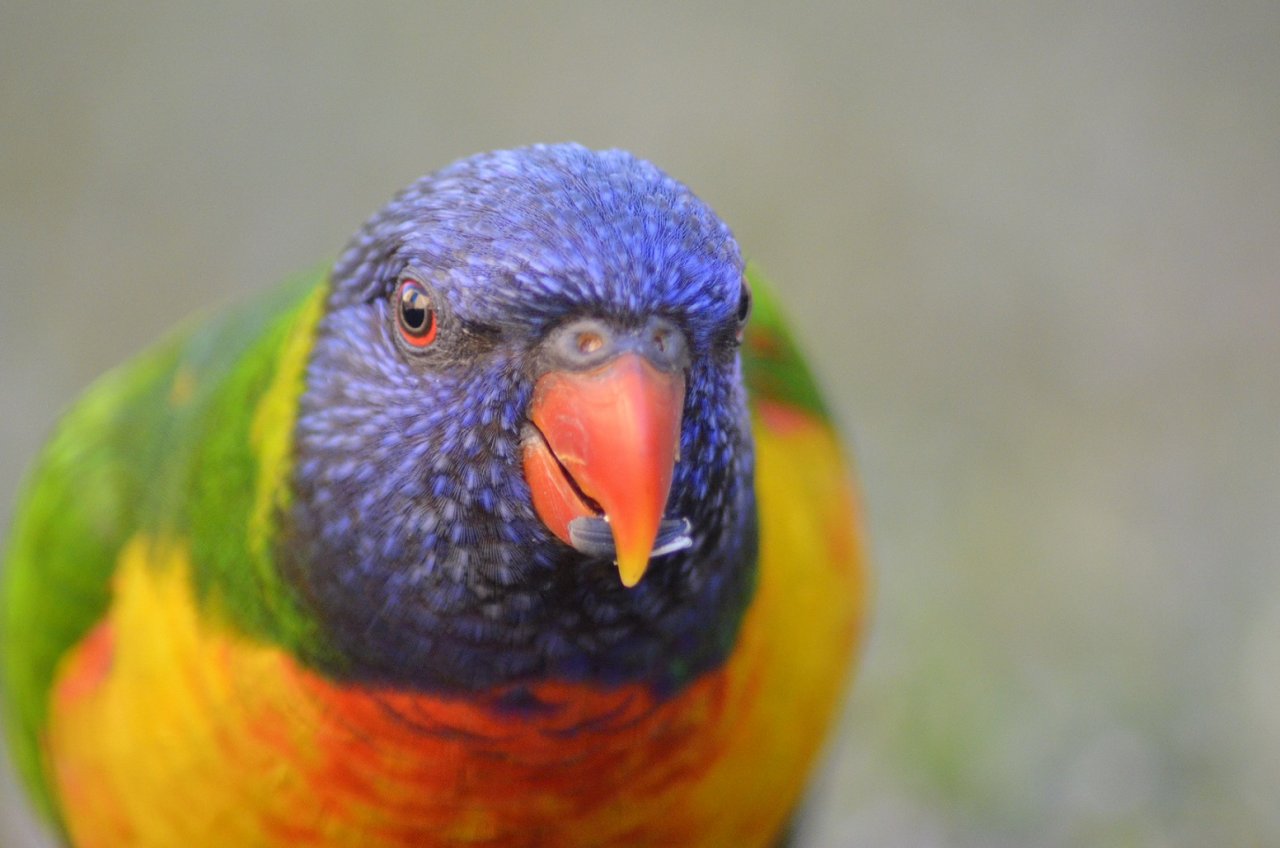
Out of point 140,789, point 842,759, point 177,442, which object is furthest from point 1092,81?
point 140,789

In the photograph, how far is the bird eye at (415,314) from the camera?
4.80ft

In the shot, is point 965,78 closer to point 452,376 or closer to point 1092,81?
point 1092,81

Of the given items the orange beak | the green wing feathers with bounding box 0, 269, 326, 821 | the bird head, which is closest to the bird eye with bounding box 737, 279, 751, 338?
the bird head

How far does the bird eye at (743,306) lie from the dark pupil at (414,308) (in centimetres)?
36

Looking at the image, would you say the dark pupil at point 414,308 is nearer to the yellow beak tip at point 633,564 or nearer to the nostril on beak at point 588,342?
the nostril on beak at point 588,342

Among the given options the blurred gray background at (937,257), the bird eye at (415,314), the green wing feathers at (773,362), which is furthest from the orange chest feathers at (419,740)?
the blurred gray background at (937,257)

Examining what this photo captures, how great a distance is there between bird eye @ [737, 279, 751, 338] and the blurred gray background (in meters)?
2.64

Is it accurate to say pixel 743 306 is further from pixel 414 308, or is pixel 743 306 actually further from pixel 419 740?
pixel 419 740

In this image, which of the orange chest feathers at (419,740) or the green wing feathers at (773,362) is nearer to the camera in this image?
the orange chest feathers at (419,740)

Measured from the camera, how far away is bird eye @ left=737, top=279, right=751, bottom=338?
1490 millimetres

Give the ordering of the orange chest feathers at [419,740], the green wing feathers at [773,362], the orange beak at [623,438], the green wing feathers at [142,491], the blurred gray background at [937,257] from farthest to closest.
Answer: the blurred gray background at [937,257] → the green wing feathers at [773,362] → the green wing feathers at [142,491] → the orange chest feathers at [419,740] → the orange beak at [623,438]

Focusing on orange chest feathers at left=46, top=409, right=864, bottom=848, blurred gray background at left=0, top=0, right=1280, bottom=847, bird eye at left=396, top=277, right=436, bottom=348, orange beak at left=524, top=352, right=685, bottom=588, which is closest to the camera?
orange beak at left=524, top=352, right=685, bottom=588

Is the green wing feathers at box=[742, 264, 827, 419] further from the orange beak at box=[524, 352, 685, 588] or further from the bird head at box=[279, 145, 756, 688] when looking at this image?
the orange beak at box=[524, 352, 685, 588]

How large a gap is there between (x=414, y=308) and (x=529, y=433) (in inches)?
8.2
